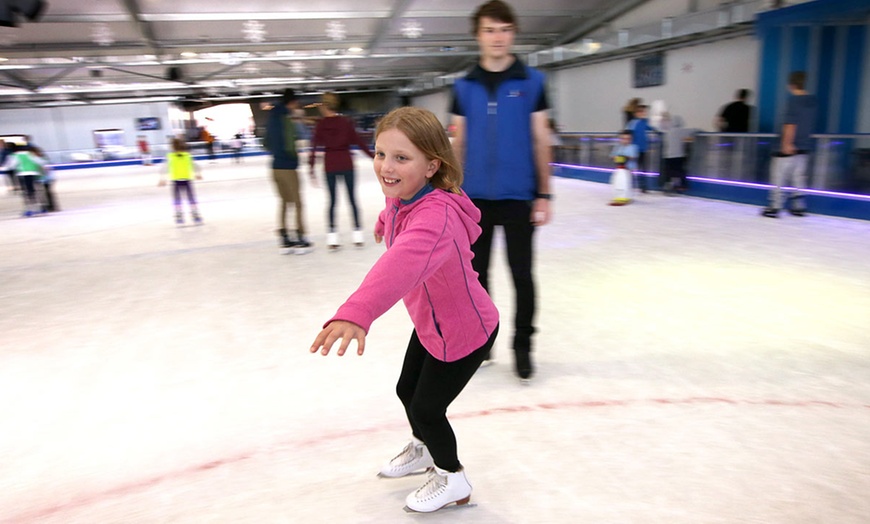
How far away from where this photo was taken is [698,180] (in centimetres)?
725

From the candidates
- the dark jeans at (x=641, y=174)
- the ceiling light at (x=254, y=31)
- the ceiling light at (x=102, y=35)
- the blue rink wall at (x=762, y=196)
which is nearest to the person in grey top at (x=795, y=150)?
the blue rink wall at (x=762, y=196)

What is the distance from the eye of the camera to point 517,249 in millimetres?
2107

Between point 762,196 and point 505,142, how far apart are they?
5533mm

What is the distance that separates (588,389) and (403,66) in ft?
67.7

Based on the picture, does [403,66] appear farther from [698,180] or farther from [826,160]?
[826,160]

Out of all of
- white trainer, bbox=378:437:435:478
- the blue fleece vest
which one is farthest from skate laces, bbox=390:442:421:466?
the blue fleece vest

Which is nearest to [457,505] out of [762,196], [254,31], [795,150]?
[795,150]

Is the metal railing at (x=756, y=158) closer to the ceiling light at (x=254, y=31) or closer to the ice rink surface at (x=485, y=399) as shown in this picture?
the ice rink surface at (x=485, y=399)

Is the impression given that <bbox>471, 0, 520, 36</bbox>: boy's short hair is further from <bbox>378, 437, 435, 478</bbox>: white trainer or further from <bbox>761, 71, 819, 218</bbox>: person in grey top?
<bbox>761, 71, 819, 218</bbox>: person in grey top

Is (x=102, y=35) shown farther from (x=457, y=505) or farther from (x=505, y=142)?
(x=457, y=505)

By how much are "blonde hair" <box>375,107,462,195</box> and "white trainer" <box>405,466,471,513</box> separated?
71 centimetres

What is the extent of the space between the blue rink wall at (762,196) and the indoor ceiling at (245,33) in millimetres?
6384

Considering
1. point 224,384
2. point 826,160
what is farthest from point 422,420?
point 826,160

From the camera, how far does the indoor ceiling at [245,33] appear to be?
1098 cm
